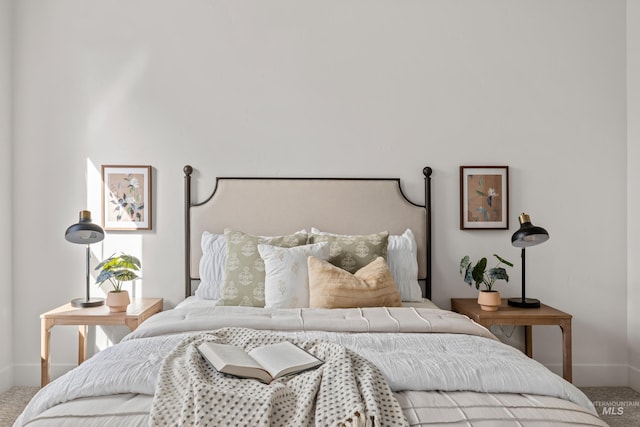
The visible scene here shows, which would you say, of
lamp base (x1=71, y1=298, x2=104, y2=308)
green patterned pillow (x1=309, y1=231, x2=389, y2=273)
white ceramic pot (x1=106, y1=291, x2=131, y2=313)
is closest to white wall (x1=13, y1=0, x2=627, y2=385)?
lamp base (x1=71, y1=298, x2=104, y2=308)

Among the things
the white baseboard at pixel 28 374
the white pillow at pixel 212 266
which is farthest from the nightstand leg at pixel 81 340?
the white pillow at pixel 212 266

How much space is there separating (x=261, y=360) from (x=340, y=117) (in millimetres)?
2121

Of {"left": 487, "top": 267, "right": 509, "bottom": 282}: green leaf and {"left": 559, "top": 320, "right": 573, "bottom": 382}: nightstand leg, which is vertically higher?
{"left": 487, "top": 267, "right": 509, "bottom": 282}: green leaf

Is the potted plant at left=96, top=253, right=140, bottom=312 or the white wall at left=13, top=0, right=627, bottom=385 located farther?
the white wall at left=13, top=0, right=627, bottom=385

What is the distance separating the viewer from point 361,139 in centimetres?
329

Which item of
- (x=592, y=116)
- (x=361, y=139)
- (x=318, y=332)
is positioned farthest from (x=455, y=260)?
(x=318, y=332)

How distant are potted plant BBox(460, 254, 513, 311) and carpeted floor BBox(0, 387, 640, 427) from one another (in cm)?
85

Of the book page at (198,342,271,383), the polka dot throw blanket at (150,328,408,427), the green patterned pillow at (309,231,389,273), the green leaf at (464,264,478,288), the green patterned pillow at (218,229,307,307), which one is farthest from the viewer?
the green leaf at (464,264,478,288)

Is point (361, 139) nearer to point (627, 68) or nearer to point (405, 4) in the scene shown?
point (405, 4)

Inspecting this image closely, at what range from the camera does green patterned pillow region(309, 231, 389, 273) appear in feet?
9.17

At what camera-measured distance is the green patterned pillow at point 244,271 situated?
8.82 ft

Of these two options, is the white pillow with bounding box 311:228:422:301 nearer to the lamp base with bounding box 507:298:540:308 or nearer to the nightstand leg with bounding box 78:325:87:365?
the lamp base with bounding box 507:298:540:308

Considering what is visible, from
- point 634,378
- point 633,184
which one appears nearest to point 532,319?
point 634,378

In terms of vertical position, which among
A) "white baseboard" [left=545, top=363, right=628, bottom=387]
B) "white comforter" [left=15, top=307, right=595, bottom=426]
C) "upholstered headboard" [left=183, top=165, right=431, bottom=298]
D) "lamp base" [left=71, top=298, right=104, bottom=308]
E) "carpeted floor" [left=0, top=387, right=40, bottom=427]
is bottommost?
"carpeted floor" [left=0, top=387, right=40, bottom=427]
